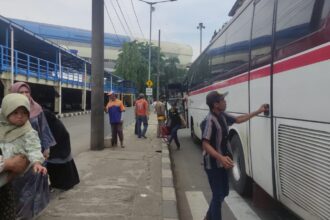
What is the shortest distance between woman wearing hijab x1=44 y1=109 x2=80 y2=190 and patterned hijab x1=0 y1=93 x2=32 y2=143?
2665 millimetres

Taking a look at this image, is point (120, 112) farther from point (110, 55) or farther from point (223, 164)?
point (110, 55)

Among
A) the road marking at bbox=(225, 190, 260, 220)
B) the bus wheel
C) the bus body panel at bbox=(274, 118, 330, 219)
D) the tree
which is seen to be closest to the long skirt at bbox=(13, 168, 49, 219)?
the bus body panel at bbox=(274, 118, 330, 219)

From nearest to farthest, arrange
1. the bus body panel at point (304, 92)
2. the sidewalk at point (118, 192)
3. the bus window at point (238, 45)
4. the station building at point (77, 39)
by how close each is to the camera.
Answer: the bus body panel at point (304, 92)
the sidewalk at point (118, 192)
the bus window at point (238, 45)
the station building at point (77, 39)

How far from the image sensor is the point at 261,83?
543 centimetres

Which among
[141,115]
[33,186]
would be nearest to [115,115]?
[141,115]

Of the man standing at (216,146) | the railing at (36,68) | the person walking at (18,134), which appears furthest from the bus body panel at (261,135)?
the railing at (36,68)

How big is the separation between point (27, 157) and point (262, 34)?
3754 millimetres

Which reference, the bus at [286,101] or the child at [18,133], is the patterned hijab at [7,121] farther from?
the bus at [286,101]

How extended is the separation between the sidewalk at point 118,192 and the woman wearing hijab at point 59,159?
9.5 inches

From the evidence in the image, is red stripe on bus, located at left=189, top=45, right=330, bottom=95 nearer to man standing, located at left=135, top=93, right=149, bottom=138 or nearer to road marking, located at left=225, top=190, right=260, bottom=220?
road marking, located at left=225, top=190, right=260, bottom=220

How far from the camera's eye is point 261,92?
5434 mm

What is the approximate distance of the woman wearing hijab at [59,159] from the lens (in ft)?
18.9

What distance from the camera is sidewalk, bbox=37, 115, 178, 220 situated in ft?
17.4

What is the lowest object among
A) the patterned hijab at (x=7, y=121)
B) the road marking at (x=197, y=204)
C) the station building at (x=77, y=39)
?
the road marking at (x=197, y=204)
